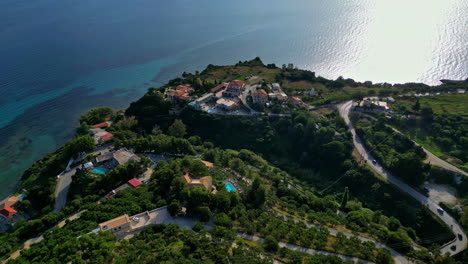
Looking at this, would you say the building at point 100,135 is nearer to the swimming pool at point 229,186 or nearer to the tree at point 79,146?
the tree at point 79,146

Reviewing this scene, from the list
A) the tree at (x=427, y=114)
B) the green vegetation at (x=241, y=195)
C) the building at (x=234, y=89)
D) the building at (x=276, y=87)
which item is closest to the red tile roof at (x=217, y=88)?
the building at (x=234, y=89)

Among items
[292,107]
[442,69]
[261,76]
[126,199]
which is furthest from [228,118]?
[442,69]

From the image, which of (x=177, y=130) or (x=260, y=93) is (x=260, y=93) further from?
(x=177, y=130)

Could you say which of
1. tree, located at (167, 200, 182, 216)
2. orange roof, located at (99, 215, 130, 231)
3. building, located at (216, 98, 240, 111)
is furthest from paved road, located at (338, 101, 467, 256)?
orange roof, located at (99, 215, 130, 231)

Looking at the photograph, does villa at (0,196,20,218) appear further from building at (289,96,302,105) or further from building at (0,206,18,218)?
building at (289,96,302,105)

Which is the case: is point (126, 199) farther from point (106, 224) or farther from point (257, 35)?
point (257, 35)
